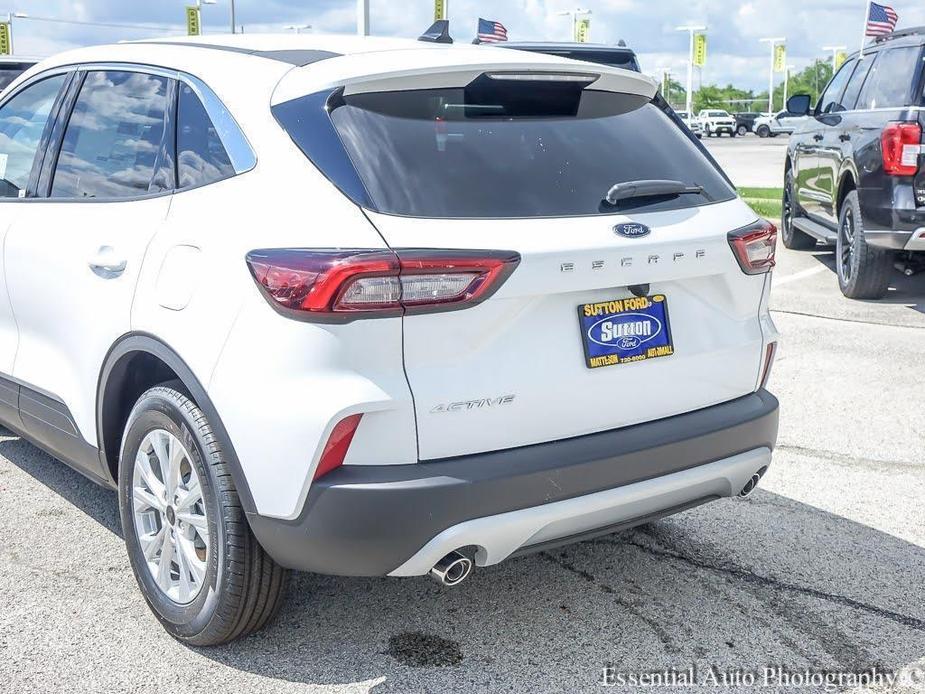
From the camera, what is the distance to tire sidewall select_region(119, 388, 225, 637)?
10.2ft

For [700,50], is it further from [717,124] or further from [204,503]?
[204,503]

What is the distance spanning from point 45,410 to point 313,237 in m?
1.69

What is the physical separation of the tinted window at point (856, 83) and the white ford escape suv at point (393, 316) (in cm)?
657

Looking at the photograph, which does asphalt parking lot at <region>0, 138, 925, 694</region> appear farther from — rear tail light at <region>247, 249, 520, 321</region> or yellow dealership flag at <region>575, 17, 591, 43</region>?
yellow dealership flag at <region>575, 17, 591, 43</region>

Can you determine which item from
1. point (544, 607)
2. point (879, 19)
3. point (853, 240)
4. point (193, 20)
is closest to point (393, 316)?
point (544, 607)

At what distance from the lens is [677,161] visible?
3465 mm

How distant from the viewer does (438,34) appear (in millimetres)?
4539

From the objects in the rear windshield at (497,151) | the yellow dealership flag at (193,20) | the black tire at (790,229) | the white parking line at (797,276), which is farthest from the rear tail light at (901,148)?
the yellow dealership flag at (193,20)

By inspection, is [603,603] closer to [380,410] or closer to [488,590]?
[488,590]

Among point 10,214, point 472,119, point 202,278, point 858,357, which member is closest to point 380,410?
point 202,278

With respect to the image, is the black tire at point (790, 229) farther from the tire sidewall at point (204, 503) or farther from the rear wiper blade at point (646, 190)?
the tire sidewall at point (204, 503)

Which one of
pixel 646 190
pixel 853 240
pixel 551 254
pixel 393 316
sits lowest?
pixel 853 240

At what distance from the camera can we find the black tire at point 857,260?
8688 mm

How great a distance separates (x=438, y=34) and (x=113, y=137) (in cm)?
144
